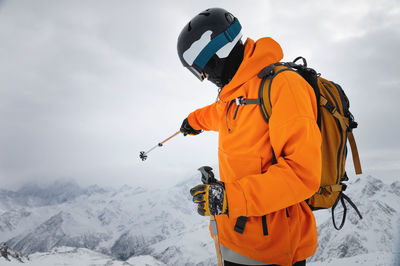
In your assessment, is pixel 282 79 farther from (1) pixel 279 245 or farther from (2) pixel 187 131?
(2) pixel 187 131

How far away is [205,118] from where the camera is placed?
4.03 metres

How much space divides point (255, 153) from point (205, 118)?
87.9 inches

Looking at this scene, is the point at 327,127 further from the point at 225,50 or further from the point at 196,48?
the point at 196,48

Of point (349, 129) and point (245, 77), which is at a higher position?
point (245, 77)

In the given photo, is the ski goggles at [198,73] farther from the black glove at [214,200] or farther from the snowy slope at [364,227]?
the snowy slope at [364,227]

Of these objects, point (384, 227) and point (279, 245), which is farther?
point (384, 227)

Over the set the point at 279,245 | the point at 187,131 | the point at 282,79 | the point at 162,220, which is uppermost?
the point at 187,131

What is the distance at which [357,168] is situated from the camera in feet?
7.43

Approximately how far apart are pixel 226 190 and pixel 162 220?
172 m

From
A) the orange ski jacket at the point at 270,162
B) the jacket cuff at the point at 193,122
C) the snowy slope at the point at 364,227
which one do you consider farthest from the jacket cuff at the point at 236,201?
the snowy slope at the point at 364,227

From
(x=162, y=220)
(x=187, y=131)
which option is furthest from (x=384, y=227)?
(x=162, y=220)

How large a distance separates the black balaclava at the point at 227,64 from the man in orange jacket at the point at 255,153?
0.03ft

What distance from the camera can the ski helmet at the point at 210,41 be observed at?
2.26 m

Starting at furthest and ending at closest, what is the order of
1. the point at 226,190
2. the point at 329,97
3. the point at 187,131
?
the point at 187,131, the point at 329,97, the point at 226,190
